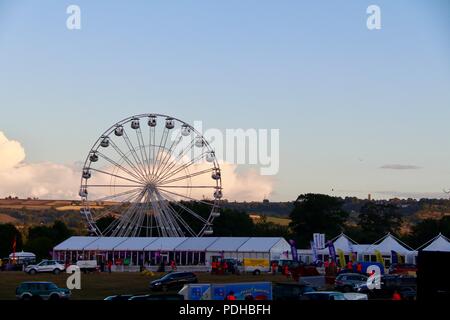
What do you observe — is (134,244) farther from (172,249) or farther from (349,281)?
(349,281)

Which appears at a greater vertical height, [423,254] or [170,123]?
[170,123]

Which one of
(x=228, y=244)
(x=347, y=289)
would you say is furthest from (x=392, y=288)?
(x=228, y=244)

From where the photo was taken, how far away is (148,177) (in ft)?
201

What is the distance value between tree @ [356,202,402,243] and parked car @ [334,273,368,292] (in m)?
78.1

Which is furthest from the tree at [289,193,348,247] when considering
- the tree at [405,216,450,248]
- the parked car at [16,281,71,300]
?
the parked car at [16,281,71,300]

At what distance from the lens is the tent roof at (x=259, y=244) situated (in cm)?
5250

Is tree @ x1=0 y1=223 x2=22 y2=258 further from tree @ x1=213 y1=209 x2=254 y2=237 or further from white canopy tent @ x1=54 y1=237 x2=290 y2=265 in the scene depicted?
white canopy tent @ x1=54 y1=237 x2=290 y2=265

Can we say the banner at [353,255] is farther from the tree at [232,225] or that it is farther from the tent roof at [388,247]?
the tree at [232,225]

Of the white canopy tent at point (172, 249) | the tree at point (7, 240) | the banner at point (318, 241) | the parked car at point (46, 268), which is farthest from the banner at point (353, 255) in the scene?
the tree at point (7, 240)

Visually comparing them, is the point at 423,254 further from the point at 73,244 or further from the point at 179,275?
the point at 73,244

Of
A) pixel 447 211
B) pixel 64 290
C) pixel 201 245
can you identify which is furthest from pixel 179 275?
pixel 447 211

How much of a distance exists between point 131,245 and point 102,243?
237 cm

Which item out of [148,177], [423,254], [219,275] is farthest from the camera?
[148,177]

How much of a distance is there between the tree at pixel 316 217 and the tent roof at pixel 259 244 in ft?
136
